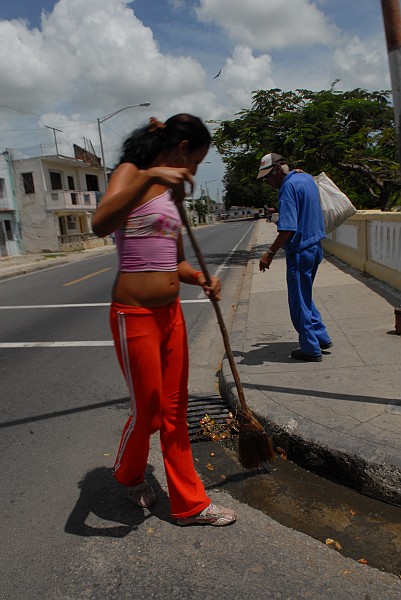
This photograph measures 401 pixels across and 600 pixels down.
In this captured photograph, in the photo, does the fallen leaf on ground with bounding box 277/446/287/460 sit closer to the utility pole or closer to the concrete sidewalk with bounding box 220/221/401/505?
the concrete sidewalk with bounding box 220/221/401/505

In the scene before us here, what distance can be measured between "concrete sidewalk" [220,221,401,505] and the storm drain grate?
0.34 ft

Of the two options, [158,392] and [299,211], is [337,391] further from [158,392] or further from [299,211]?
[158,392]

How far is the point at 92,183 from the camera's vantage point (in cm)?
4503

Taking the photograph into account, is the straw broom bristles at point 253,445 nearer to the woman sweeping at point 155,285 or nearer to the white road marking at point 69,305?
the woman sweeping at point 155,285

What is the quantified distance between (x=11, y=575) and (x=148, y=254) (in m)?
1.56

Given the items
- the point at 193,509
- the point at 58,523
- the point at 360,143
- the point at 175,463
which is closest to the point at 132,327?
the point at 175,463

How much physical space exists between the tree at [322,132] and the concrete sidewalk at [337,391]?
797cm

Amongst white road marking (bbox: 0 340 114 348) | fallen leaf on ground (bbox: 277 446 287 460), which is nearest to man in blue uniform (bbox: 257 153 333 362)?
fallen leaf on ground (bbox: 277 446 287 460)

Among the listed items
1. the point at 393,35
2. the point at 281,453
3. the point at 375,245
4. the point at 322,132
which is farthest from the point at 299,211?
the point at 322,132

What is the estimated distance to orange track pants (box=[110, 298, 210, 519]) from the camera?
7.34ft

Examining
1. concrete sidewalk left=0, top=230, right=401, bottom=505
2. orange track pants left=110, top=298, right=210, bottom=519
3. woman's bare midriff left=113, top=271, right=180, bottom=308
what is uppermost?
woman's bare midriff left=113, top=271, right=180, bottom=308

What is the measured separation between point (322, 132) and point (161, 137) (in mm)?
12663

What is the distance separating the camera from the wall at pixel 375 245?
768 centimetres

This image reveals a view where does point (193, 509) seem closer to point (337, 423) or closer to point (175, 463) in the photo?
point (175, 463)
